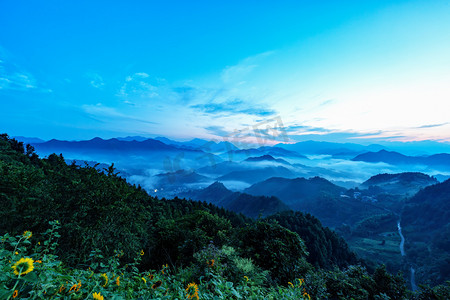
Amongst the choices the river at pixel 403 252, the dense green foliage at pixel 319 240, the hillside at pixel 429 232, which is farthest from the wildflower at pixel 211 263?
the hillside at pixel 429 232

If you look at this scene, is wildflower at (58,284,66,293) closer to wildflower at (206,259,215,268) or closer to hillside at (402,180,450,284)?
wildflower at (206,259,215,268)

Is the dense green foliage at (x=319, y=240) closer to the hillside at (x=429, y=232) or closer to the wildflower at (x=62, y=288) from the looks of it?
the hillside at (x=429, y=232)

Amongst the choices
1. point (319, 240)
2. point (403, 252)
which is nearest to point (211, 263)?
point (319, 240)

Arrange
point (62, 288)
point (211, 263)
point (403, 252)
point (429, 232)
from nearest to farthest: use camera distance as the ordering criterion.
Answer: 1. point (62, 288)
2. point (211, 263)
3. point (403, 252)
4. point (429, 232)

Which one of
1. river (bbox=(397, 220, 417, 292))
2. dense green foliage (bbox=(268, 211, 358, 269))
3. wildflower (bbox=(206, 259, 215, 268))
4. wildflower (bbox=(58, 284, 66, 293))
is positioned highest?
wildflower (bbox=(58, 284, 66, 293))

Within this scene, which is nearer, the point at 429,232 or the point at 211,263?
the point at 211,263

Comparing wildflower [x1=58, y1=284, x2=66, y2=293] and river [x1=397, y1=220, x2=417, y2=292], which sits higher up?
wildflower [x1=58, y1=284, x2=66, y2=293]

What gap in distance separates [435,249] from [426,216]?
1569 inches

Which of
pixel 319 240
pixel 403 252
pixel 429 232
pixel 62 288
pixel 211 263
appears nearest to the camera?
pixel 62 288

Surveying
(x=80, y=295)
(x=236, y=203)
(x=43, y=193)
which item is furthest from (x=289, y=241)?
(x=236, y=203)

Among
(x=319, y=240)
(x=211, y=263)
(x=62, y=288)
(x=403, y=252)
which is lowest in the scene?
(x=403, y=252)

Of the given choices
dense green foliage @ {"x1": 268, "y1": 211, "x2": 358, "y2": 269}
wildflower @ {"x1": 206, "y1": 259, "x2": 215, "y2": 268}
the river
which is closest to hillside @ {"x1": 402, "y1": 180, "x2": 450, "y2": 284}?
the river

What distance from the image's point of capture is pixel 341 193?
591 ft

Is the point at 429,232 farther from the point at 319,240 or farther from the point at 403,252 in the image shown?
the point at 319,240
